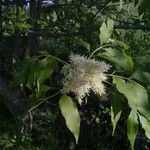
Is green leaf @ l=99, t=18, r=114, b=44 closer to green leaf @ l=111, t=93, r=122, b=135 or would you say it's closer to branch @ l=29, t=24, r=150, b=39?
green leaf @ l=111, t=93, r=122, b=135

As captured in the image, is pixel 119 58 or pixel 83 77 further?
pixel 119 58

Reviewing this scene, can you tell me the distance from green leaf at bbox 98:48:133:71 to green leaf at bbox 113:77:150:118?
0.31 feet

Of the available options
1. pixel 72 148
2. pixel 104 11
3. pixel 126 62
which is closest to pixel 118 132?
pixel 72 148

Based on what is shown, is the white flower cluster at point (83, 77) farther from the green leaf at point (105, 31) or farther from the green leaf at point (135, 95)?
the green leaf at point (105, 31)

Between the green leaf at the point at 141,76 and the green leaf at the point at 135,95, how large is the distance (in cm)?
4

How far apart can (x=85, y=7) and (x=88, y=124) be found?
1.81m

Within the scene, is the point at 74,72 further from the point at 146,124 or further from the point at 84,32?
the point at 84,32

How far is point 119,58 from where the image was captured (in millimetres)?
1360

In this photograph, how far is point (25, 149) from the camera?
17.2 feet

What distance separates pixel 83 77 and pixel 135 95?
137 mm

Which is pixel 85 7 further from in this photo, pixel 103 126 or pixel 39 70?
pixel 39 70

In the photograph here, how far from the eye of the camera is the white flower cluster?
Answer: 1.19 meters

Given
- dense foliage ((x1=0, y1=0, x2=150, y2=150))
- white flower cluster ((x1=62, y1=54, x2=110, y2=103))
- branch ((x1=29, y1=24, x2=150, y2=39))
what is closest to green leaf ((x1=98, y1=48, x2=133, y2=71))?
dense foliage ((x1=0, y1=0, x2=150, y2=150))

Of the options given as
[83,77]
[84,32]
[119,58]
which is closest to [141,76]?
[119,58]
